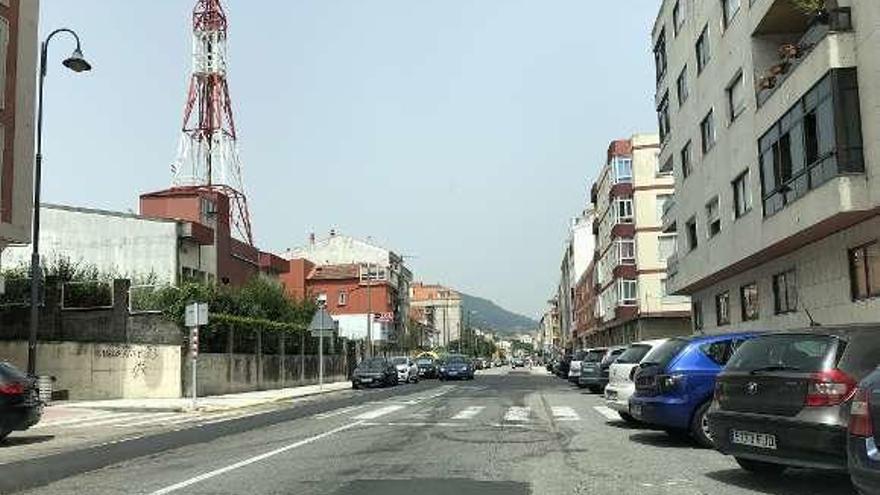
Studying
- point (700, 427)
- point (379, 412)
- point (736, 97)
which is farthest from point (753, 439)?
point (736, 97)

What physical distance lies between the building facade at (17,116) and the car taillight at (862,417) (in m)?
26.7

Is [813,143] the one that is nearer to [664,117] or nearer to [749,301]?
[749,301]

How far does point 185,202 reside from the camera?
5800 cm

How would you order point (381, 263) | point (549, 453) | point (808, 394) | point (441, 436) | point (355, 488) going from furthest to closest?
point (381, 263)
point (441, 436)
point (549, 453)
point (355, 488)
point (808, 394)

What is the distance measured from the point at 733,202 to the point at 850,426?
2324 centimetres

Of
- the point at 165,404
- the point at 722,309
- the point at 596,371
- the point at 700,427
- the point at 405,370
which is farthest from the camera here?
the point at 405,370

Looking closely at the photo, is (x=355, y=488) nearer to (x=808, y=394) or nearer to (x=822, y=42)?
(x=808, y=394)

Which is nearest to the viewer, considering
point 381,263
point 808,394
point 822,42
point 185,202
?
point 808,394

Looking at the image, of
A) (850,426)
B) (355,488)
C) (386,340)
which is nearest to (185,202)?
(386,340)

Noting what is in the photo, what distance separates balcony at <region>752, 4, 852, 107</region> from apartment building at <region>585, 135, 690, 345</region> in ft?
99.1

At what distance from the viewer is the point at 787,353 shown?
371 inches

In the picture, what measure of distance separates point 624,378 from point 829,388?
782cm

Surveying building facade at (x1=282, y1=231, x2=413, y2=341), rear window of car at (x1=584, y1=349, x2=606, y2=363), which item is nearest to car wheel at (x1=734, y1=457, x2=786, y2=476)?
rear window of car at (x1=584, y1=349, x2=606, y2=363)

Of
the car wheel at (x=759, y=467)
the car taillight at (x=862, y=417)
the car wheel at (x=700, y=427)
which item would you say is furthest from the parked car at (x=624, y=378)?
the car taillight at (x=862, y=417)
